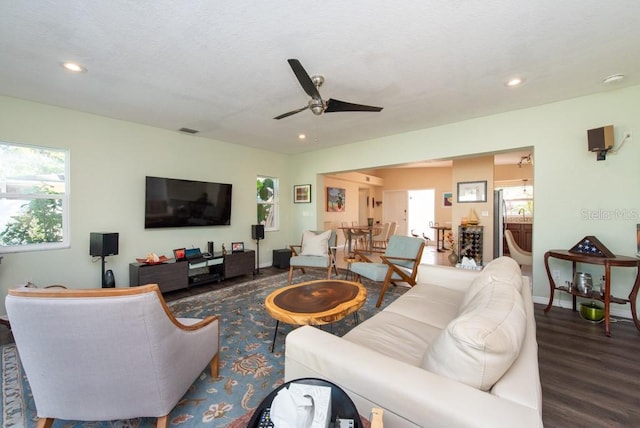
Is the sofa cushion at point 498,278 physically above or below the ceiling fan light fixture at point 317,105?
below

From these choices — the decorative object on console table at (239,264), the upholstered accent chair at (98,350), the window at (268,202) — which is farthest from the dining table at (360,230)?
the upholstered accent chair at (98,350)

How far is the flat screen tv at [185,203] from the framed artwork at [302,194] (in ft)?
5.77

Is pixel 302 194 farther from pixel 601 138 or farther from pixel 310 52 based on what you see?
pixel 601 138

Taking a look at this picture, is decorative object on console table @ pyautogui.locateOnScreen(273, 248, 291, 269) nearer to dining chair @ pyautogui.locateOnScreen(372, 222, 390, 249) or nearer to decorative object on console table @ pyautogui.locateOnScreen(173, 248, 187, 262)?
decorative object on console table @ pyautogui.locateOnScreen(173, 248, 187, 262)

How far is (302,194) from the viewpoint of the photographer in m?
6.34

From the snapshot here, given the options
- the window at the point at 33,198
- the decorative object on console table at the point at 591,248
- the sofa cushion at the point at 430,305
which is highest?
the window at the point at 33,198

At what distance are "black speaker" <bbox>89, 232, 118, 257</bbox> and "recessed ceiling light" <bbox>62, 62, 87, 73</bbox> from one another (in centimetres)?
190

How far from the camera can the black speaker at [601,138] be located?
296 centimetres

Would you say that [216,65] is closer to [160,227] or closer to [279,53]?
[279,53]

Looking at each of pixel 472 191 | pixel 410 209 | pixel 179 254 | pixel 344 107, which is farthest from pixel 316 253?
pixel 410 209

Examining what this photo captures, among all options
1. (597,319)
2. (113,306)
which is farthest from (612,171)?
(113,306)

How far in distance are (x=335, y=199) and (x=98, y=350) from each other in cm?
784

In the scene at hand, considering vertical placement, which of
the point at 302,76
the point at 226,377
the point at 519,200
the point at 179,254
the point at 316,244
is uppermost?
the point at 302,76

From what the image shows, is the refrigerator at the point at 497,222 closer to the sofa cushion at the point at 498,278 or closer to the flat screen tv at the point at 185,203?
the sofa cushion at the point at 498,278
